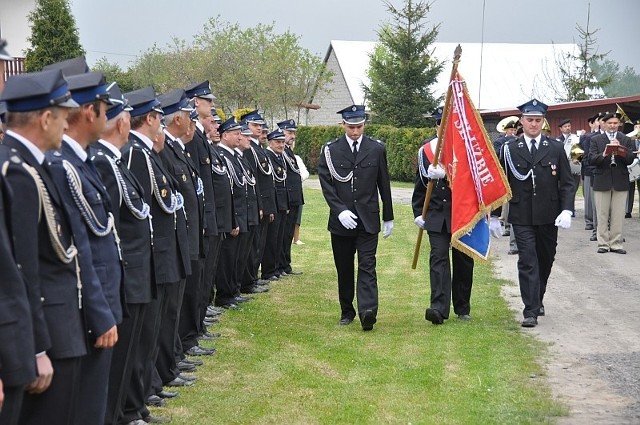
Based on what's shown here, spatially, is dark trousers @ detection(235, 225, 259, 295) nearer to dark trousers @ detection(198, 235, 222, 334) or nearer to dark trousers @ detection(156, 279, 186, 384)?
dark trousers @ detection(198, 235, 222, 334)

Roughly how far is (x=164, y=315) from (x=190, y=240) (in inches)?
27.2

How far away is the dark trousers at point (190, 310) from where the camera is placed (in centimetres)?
920

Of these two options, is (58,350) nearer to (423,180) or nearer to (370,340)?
(370,340)

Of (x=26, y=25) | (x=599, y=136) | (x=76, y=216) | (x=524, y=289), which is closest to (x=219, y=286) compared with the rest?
(x=524, y=289)

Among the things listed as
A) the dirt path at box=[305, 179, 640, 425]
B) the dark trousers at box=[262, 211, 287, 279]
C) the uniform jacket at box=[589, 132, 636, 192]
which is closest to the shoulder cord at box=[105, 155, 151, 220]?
the dirt path at box=[305, 179, 640, 425]

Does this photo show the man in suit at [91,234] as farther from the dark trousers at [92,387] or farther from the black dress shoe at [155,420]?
the black dress shoe at [155,420]

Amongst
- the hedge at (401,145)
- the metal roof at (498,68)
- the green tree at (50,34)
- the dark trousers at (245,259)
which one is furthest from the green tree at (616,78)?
the dark trousers at (245,259)

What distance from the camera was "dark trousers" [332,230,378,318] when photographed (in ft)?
34.7

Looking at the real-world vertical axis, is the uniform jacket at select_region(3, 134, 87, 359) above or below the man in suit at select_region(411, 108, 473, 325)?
above

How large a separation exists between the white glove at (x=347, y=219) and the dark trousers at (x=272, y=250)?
14.1 ft

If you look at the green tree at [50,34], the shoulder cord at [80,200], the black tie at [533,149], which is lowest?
the black tie at [533,149]

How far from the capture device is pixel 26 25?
95.4 ft

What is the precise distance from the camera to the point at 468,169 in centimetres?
1092

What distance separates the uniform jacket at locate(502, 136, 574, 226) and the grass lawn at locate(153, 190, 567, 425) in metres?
1.17
